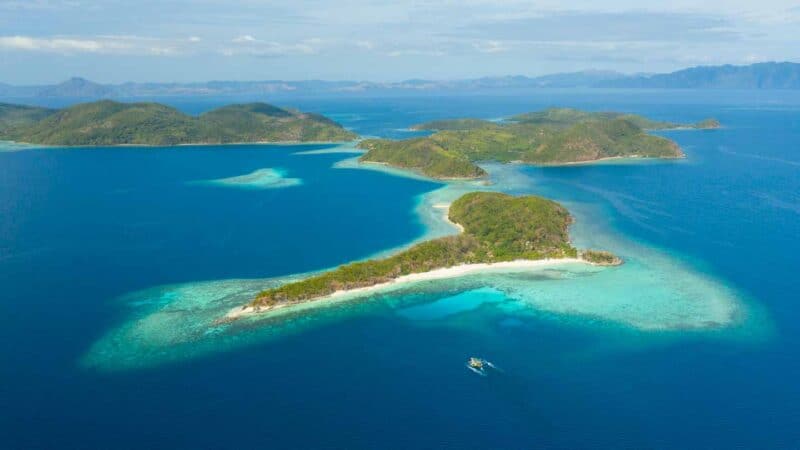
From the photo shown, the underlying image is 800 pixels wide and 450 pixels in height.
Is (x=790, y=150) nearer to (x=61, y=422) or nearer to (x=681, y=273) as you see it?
(x=681, y=273)

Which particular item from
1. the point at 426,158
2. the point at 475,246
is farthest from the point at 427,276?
the point at 426,158

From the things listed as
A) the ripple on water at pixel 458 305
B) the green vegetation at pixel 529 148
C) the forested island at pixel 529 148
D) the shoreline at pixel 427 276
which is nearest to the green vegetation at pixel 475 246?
the shoreline at pixel 427 276

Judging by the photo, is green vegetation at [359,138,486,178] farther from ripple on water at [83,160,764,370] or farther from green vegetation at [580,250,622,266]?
ripple on water at [83,160,764,370]

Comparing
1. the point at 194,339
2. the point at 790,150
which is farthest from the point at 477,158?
the point at 194,339

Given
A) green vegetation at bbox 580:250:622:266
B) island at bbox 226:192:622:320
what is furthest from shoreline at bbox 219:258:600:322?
green vegetation at bbox 580:250:622:266

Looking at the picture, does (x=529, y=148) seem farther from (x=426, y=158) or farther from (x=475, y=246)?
(x=475, y=246)

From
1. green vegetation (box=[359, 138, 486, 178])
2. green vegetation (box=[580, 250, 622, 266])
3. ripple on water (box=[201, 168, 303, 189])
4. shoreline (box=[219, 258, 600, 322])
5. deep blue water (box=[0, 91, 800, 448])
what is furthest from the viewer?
green vegetation (box=[359, 138, 486, 178])

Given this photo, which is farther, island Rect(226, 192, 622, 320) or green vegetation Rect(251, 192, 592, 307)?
A: green vegetation Rect(251, 192, 592, 307)
